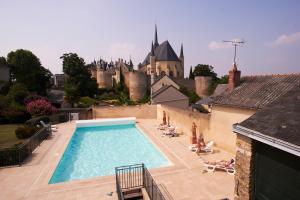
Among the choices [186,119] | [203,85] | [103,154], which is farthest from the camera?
[203,85]

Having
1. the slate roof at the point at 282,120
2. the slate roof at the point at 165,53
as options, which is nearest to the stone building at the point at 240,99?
the slate roof at the point at 282,120

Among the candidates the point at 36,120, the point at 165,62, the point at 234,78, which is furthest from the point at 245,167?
the point at 165,62

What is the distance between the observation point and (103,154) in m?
15.6

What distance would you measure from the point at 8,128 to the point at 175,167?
19.7 m

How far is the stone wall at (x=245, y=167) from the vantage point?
5.99 meters

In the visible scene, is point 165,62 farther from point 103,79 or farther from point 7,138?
point 7,138

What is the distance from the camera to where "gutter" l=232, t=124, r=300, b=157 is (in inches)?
172

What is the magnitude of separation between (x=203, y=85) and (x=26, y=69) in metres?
39.8

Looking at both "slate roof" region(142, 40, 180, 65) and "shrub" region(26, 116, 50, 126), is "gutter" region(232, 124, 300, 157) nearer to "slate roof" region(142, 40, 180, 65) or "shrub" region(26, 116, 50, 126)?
"shrub" region(26, 116, 50, 126)

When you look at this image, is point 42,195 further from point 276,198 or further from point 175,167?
point 276,198

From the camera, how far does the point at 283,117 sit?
18.1 feet

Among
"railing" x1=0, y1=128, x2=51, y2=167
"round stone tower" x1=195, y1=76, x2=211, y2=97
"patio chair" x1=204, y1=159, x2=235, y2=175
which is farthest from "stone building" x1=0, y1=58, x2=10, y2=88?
"round stone tower" x1=195, y1=76, x2=211, y2=97

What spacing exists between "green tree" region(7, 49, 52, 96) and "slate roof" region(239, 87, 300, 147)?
4155 cm

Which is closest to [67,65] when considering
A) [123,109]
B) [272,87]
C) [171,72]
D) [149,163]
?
[123,109]
